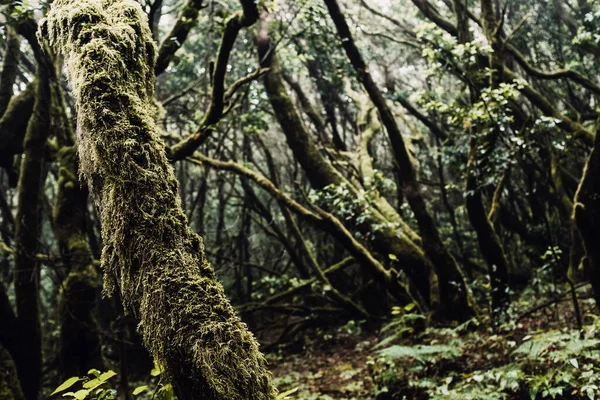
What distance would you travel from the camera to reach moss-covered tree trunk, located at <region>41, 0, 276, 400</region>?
1.48 m

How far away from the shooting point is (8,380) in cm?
455

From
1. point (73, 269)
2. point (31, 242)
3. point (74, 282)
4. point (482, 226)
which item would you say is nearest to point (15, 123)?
point (31, 242)

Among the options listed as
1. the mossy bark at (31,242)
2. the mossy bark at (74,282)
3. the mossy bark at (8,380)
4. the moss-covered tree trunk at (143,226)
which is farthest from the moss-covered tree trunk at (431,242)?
the mossy bark at (8,380)

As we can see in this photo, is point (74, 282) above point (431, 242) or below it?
above

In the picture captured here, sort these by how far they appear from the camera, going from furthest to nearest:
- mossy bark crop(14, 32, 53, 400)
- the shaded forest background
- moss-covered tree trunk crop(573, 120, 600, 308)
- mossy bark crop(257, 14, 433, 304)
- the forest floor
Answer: mossy bark crop(257, 14, 433, 304) < mossy bark crop(14, 32, 53, 400) < moss-covered tree trunk crop(573, 120, 600, 308) < the forest floor < the shaded forest background

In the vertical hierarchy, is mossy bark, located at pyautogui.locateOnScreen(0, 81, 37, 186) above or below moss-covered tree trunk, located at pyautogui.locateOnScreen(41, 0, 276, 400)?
above

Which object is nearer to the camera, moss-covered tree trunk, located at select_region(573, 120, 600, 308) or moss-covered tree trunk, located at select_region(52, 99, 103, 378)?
moss-covered tree trunk, located at select_region(573, 120, 600, 308)

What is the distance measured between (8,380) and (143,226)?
4.05 metres

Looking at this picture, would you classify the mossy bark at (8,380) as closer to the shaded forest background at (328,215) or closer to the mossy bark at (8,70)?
the shaded forest background at (328,215)

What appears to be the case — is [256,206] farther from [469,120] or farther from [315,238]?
[469,120]

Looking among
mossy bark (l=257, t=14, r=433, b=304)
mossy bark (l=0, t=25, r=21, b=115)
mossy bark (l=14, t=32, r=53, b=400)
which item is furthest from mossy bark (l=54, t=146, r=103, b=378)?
mossy bark (l=257, t=14, r=433, b=304)

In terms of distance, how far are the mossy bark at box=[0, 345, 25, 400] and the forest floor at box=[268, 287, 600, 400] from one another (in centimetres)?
279

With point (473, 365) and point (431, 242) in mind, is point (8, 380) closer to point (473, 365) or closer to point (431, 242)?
point (473, 365)

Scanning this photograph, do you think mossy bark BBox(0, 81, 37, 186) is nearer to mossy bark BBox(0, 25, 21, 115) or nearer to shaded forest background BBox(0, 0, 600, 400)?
shaded forest background BBox(0, 0, 600, 400)
